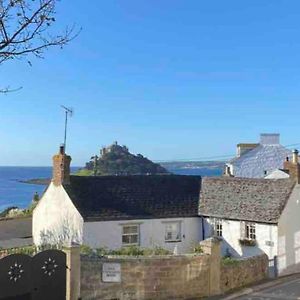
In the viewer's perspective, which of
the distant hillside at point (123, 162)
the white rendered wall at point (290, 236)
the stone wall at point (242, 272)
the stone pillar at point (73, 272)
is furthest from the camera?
the distant hillside at point (123, 162)

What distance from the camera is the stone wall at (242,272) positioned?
21328 mm

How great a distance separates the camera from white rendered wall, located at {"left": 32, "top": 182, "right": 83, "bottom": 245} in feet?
91.4

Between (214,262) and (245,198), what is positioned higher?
(245,198)

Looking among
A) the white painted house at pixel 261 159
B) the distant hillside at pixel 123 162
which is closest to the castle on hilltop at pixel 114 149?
the distant hillside at pixel 123 162

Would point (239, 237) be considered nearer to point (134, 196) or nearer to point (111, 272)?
point (134, 196)

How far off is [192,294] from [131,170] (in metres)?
100

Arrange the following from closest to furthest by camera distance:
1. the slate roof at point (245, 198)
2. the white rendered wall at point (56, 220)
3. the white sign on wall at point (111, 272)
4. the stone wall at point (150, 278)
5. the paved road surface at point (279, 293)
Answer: the stone wall at point (150, 278), the white sign on wall at point (111, 272), the paved road surface at point (279, 293), the slate roof at point (245, 198), the white rendered wall at point (56, 220)

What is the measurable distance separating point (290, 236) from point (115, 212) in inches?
392

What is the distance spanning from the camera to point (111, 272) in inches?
740

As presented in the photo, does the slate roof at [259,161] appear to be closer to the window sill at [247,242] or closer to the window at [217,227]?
the window at [217,227]

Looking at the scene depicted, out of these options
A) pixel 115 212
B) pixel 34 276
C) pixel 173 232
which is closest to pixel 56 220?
pixel 115 212

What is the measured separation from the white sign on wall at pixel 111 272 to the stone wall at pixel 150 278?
122 millimetres

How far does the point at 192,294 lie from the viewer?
65.6 feet

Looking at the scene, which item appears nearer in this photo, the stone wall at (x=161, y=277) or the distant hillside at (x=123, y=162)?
the stone wall at (x=161, y=277)
